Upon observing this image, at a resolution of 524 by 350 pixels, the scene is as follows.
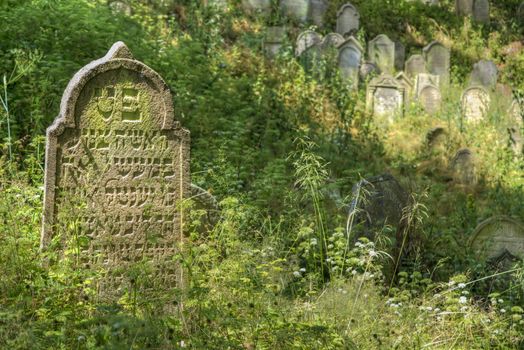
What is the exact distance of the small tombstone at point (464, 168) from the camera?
10.5m

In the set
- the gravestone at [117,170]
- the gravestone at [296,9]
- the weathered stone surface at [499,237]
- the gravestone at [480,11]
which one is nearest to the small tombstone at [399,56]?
the gravestone at [296,9]

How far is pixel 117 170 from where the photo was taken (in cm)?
545

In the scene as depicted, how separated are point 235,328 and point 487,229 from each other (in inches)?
162

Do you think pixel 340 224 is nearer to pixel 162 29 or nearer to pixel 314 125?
pixel 314 125

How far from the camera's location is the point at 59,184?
5.29 meters

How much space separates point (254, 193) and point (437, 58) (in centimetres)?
764

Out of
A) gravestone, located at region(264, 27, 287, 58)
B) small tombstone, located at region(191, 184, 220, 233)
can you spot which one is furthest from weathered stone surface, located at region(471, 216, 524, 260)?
gravestone, located at region(264, 27, 287, 58)

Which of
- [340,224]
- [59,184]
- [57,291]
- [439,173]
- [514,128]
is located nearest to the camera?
[57,291]

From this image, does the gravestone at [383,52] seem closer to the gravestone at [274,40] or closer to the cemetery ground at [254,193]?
the cemetery ground at [254,193]

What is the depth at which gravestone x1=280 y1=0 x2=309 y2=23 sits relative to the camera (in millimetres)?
15141

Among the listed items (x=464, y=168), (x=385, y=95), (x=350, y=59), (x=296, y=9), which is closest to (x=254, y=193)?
(x=464, y=168)

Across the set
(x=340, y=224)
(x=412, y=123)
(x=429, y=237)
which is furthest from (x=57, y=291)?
(x=412, y=123)

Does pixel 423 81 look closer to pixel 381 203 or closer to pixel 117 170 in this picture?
pixel 381 203

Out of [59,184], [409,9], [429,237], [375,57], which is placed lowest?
[429,237]
